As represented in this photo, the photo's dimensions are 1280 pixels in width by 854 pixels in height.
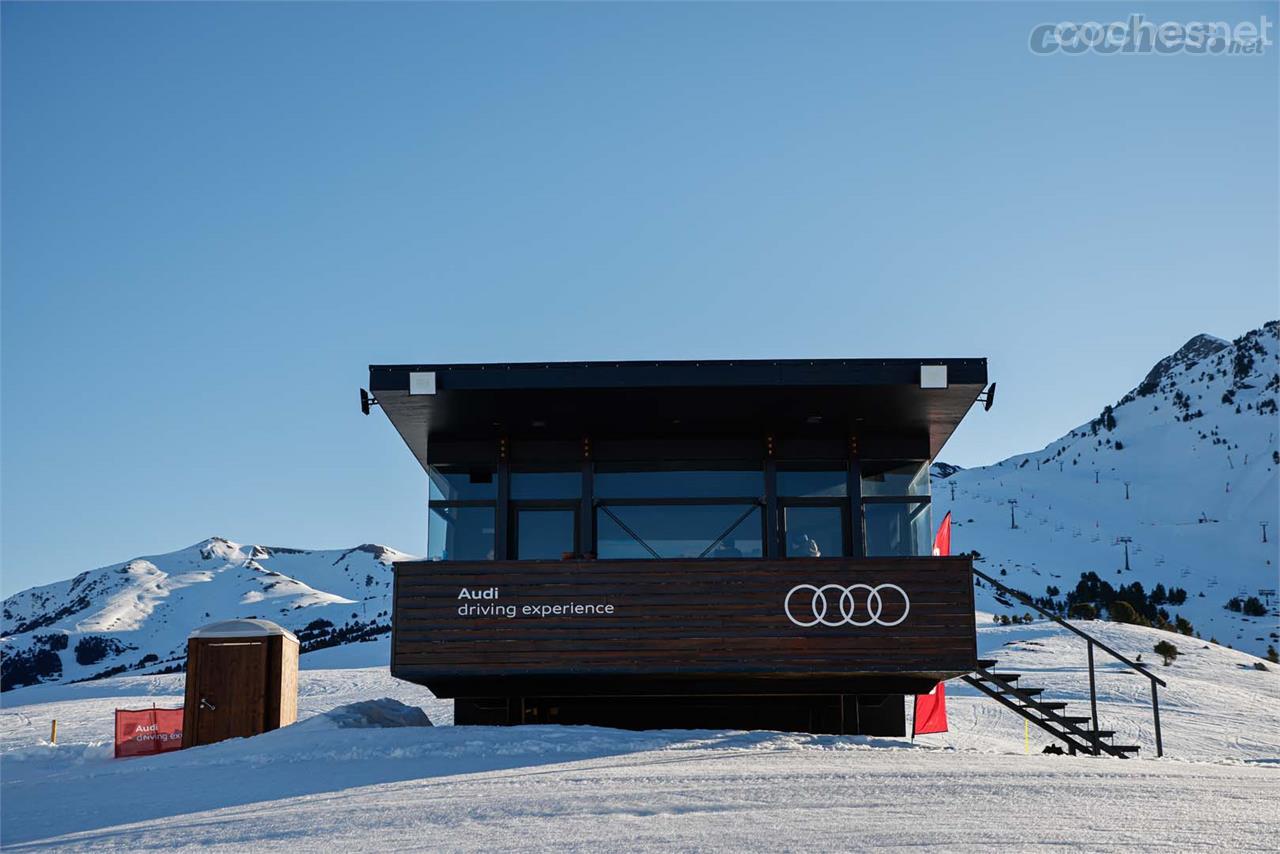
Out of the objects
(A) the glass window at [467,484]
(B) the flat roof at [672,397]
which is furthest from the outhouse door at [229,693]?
(B) the flat roof at [672,397]

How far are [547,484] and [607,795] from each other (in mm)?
6549

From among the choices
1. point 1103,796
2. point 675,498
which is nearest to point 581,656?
point 675,498

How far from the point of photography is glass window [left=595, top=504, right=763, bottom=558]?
55.0 ft

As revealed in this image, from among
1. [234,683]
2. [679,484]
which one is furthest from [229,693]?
[679,484]

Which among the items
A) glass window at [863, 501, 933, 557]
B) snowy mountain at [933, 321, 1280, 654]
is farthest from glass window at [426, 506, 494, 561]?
→ snowy mountain at [933, 321, 1280, 654]

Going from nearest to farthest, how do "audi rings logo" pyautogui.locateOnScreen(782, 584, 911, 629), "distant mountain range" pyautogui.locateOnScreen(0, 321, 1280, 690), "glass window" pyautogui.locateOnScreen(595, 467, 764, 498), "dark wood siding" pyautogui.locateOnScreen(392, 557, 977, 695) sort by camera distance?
"dark wood siding" pyautogui.locateOnScreen(392, 557, 977, 695)
"audi rings logo" pyautogui.locateOnScreen(782, 584, 911, 629)
"glass window" pyautogui.locateOnScreen(595, 467, 764, 498)
"distant mountain range" pyautogui.locateOnScreen(0, 321, 1280, 690)

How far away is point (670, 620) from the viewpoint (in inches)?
626

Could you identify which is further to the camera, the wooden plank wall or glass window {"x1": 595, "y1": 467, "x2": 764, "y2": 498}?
glass window {"x1": 595, "y1": 467, "x2": 764, "y2": 498}

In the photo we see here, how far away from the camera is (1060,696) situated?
26.2 meters

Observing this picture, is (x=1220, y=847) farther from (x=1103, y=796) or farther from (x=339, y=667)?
(x=339, y=667)

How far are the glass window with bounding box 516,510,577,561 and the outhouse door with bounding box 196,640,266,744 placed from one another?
12.9 ft

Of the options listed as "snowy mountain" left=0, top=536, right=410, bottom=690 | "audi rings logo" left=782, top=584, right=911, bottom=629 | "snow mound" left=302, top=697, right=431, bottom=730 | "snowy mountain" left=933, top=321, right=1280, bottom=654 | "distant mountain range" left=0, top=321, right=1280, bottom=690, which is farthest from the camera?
"snowy mountain" left=0, top=536, right=410, bottom=690

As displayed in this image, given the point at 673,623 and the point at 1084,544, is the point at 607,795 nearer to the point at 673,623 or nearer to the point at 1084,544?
the point at 673,623

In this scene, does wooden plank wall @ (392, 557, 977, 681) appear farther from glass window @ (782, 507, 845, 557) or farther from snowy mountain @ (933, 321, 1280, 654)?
snowy mountain @ (933, 321, 1280, 654)
